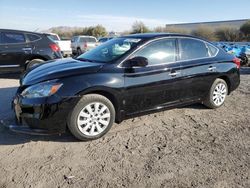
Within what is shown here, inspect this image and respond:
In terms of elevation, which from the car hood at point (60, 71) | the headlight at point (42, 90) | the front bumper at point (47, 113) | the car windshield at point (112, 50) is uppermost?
the car windshield at point (112, 50)

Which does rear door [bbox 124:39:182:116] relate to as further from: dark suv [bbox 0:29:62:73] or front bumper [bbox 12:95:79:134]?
dark suv [bbox 0:29:62:73]

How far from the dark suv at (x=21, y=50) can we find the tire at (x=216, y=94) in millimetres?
5601

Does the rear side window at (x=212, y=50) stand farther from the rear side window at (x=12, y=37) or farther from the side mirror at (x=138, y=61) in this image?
the rear side window at (x=12, y=37)

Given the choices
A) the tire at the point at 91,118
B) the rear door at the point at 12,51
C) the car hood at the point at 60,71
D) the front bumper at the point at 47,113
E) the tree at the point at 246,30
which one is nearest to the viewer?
the front bumper at the point at 47,113

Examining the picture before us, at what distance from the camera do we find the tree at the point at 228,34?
43812 mm

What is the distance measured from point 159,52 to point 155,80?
0.55 metres

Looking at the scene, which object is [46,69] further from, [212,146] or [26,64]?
[26,64]

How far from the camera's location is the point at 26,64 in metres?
9.34

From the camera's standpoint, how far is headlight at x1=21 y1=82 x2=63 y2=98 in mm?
4207

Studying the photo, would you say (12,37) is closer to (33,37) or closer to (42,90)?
(33,37)

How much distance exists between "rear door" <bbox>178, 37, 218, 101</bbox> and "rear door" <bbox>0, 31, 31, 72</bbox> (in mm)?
5652

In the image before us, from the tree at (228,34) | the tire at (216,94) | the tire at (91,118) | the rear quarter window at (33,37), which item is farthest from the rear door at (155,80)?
the tree at (228,34)

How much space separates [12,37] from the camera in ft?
30.6

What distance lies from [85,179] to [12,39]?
23.5 ft
